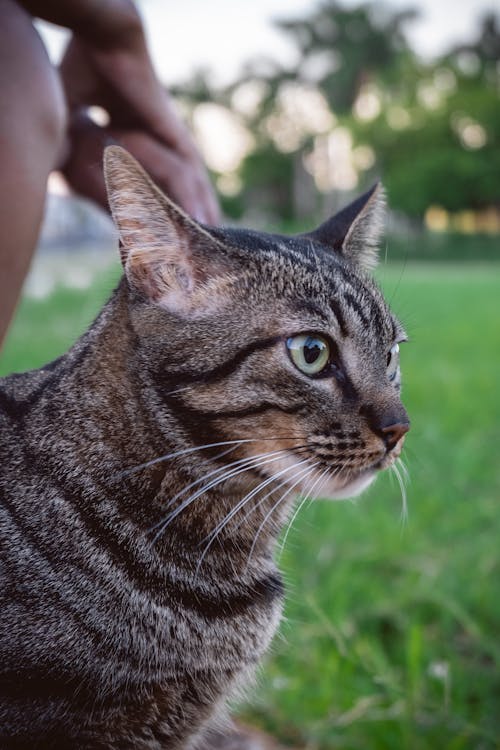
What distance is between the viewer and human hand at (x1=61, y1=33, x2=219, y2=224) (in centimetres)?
204

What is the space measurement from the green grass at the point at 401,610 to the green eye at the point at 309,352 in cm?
40

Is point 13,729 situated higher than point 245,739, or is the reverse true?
point 13,729

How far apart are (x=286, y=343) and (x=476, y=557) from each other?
1650 millimetres

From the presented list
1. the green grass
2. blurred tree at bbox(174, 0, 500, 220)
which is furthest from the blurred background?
blurred tree at bbox(174, 0, 500, 220)

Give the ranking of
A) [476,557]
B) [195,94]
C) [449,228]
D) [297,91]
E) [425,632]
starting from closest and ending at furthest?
[425,632], [476,557], [449,228], [195,94], [297,91]

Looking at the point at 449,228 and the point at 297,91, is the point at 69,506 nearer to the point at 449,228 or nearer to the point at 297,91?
the point at 449,228

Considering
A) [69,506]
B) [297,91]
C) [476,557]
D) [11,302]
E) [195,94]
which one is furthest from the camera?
[297,91]

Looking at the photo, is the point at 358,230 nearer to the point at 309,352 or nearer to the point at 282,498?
the point at 309,352

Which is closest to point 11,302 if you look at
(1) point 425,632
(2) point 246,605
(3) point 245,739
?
(2) point 246,605

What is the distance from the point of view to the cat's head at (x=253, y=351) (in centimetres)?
137

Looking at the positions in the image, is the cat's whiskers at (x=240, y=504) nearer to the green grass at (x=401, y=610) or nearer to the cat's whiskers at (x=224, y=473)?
the cat's whiskers at (x=224, y=473)

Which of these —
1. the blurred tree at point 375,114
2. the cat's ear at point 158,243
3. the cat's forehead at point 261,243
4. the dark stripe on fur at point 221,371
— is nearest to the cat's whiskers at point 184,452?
the dark stripe on fur at point 221,371

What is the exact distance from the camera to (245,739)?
1.87 meters

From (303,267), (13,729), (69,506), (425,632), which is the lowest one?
(425,632)
